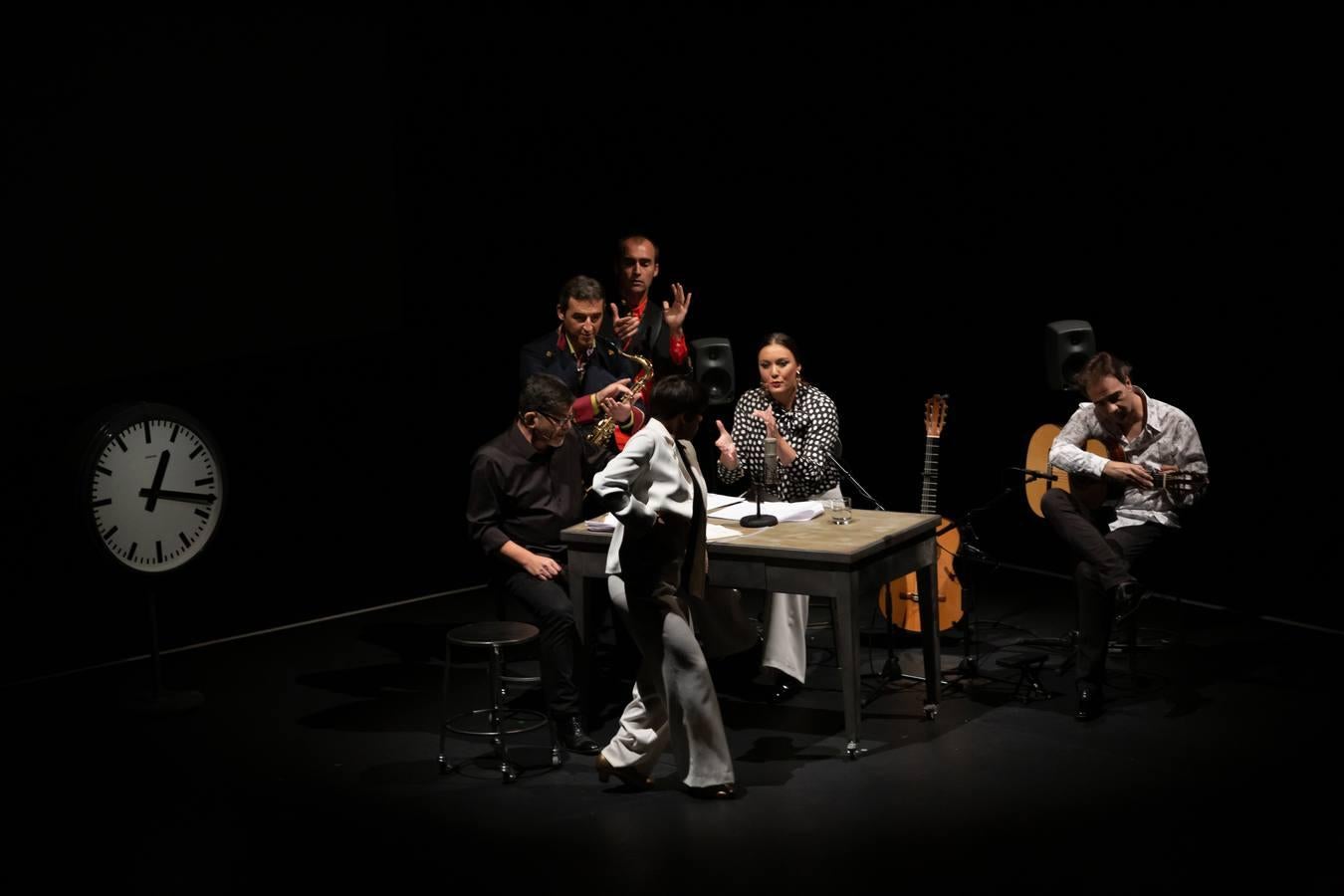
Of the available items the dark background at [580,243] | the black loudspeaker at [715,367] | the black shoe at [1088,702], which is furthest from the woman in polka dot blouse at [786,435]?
the dark background at [580,243]

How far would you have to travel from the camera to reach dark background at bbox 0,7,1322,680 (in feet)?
20.7

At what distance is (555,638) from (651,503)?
93 cm

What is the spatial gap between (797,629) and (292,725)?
6.52 ft

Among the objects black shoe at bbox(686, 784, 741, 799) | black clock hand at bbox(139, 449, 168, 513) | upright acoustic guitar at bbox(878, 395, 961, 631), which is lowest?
black shoe at bbox(686, 784, 741, 799)

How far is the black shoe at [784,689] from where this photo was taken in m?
6.05

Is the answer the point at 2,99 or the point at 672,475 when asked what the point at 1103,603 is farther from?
the point at 2,99

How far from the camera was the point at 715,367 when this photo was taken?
21.2 feet

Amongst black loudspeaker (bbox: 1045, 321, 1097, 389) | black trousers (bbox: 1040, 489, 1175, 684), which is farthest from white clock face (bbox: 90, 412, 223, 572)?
black loudspeaker (bbox: 1045, 321, 1097, 389)

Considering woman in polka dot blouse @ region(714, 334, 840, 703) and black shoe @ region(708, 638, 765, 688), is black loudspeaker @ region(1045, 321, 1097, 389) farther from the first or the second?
black shoe @ region(708, 638, 765, 688)

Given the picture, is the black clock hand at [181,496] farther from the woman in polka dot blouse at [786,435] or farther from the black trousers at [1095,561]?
the black trousers at [1095,561]

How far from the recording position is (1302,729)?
5418mm

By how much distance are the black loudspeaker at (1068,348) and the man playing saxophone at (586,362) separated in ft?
5.66

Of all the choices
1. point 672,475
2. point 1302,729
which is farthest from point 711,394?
point 1302,729

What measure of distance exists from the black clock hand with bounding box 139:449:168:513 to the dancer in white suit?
2.15m
